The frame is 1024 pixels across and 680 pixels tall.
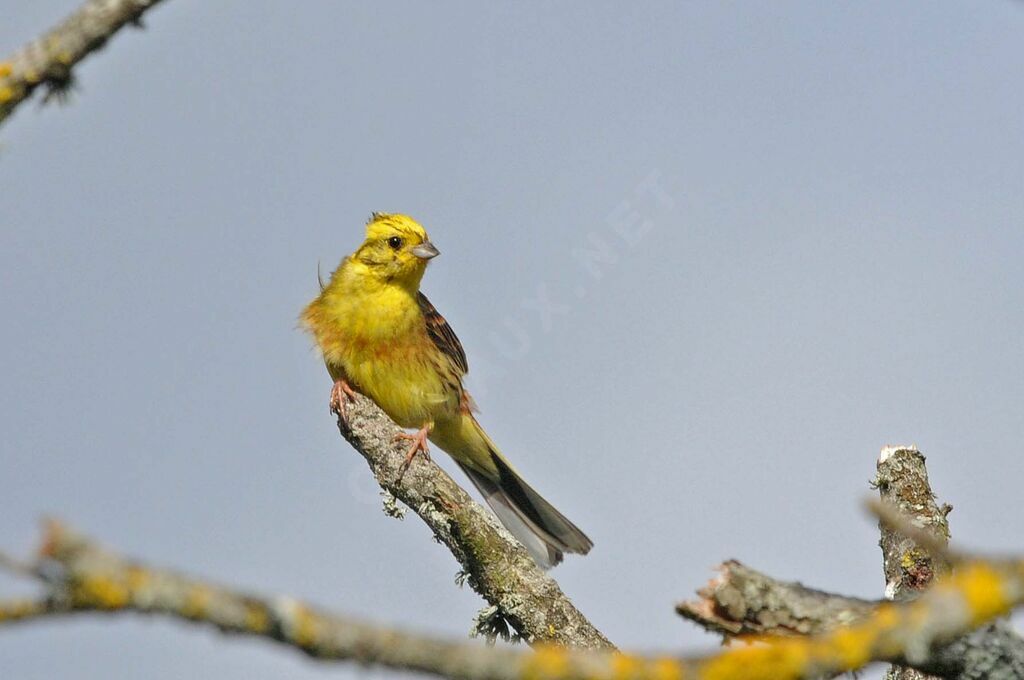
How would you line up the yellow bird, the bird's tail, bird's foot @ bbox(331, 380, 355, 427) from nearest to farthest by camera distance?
1. bird's foot @ bbox(331, 380, 355, 427)
2. the bird's tail
3. the yellow bird

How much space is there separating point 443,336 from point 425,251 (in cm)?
66

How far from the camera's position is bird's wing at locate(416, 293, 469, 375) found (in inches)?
351

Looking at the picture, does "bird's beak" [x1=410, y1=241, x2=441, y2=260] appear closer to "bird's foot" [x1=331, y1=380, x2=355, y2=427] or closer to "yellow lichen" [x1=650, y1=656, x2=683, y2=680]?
"bird's foot" [x1=331, y1=380, x2=355, y2=427]

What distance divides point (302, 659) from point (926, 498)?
447 centimetres

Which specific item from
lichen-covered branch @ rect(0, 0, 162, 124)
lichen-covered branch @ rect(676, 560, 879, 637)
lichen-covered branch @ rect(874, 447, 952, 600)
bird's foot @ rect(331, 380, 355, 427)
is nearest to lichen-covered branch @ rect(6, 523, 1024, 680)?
lichen-covered branch @ rect(676, 560, 879, 637)

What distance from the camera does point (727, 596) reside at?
3.30m

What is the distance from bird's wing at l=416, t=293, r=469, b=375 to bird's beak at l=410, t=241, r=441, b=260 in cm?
36

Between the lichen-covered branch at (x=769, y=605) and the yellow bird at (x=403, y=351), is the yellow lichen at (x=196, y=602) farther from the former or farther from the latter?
the yellow bird at (x=403, y=351)

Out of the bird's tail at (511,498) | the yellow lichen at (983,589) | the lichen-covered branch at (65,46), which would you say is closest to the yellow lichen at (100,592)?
the yellow lichen at (983,589)

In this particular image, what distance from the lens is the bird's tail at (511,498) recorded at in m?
7.68

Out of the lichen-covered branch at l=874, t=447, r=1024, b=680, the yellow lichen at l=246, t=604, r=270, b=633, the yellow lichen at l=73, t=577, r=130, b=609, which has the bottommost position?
the yellow lichen at l=73, t=577, r=130, b=609

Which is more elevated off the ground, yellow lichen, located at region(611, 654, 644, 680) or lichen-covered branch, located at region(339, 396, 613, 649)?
lichen-covered branch, located at region(339, 396, 613, 649)

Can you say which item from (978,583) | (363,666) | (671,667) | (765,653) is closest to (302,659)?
(363,666)

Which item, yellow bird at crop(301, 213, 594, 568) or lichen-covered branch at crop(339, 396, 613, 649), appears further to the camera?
yellow bird at crop(301, 213, 594, 568)
